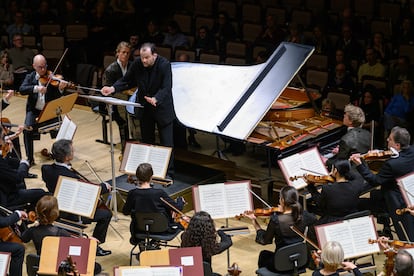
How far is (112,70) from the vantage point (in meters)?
11.0

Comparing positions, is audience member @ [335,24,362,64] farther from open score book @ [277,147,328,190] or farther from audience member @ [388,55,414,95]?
open score book @ [277,147,328,190]

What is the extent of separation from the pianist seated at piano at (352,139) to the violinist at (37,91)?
369 cm

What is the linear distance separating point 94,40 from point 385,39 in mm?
5317

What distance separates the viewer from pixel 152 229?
819cm

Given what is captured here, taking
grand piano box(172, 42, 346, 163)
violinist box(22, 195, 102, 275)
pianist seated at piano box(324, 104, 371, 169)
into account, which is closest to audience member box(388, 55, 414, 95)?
grand piano box(172, 42, 346, 163)

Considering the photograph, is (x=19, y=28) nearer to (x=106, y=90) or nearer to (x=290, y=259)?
(x=106, y=90)

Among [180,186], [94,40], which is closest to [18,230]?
[180,186]

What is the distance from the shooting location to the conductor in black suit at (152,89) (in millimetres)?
9789

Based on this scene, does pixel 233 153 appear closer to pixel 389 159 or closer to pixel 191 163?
pixel 191 163

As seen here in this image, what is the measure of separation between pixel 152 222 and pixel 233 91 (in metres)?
2.74

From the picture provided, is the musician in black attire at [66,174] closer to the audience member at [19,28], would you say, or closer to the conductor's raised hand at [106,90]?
the conductor's raised hand at [106,90]

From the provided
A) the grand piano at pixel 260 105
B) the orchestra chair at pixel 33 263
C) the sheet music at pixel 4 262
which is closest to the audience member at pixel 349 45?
the grand piano at pixel 260 105

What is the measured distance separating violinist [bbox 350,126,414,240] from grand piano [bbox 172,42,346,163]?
3.93 feet

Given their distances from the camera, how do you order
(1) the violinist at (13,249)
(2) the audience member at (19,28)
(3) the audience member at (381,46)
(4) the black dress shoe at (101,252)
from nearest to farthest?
(1) the violinist at (13,249)
(4) the black dress shoe at (101,252)
(3) the audience member at (381,46)
(2) the audience member at (19,28)
